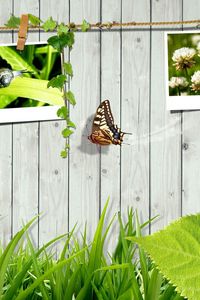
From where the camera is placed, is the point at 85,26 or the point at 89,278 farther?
the point at 85,26

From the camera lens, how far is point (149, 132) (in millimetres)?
1712

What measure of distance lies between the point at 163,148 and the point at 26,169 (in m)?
0.41

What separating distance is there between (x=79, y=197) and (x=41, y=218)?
0.13 meters

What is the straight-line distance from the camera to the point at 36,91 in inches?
68.0

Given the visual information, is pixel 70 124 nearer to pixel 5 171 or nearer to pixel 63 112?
pixel 63 112

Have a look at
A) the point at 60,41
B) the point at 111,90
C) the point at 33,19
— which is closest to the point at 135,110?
the point at 111,90

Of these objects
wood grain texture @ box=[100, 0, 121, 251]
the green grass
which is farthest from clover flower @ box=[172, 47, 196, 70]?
the green grass

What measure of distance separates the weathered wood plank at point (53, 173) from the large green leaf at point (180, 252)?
1.66 meters

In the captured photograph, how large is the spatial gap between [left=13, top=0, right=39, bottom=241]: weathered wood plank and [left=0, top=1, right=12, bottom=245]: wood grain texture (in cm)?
2

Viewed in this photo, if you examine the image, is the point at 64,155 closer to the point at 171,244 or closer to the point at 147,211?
the point at 147,211

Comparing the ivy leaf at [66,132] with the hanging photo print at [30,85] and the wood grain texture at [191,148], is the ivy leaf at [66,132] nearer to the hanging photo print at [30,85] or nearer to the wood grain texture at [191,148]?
the hanging photo print at [30,85]

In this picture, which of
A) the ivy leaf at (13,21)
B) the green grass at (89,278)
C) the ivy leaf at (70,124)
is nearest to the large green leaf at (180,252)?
the green grass at (89,278)

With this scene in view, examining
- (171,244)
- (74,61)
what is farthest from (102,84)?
(171,244)

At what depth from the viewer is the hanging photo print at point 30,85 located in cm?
172
